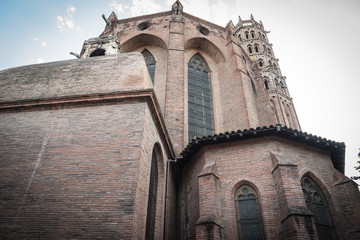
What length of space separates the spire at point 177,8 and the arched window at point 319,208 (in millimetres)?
13151

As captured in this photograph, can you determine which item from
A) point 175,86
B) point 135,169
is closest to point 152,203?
point 135,169

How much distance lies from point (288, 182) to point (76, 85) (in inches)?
275

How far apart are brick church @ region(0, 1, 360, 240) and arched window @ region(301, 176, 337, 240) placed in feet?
0.11

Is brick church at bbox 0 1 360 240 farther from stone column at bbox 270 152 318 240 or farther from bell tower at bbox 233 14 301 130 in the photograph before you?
bell tower at bbox 233 14 301 130

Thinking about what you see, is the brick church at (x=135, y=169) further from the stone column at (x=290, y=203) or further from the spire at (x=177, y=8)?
the spire at (x=177, y=8)

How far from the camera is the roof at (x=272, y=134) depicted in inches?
336

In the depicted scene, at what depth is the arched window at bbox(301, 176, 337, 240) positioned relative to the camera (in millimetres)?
7695

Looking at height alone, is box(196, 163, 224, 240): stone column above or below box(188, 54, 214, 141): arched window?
below

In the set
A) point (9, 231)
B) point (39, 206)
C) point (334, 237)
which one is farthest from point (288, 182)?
point (9, 231)

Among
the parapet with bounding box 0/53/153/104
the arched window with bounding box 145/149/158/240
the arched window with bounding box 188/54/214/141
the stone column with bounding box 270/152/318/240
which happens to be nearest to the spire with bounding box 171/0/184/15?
the arched window with bounding box 188/54/214/141

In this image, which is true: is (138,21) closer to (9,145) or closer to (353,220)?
(9,145)

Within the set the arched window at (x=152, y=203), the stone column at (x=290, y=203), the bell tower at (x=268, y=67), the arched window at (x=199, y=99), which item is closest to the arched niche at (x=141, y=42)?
the arched window at (x=199, y=99)

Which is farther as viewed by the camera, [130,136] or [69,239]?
[130,136]

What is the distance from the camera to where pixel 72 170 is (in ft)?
20.4
